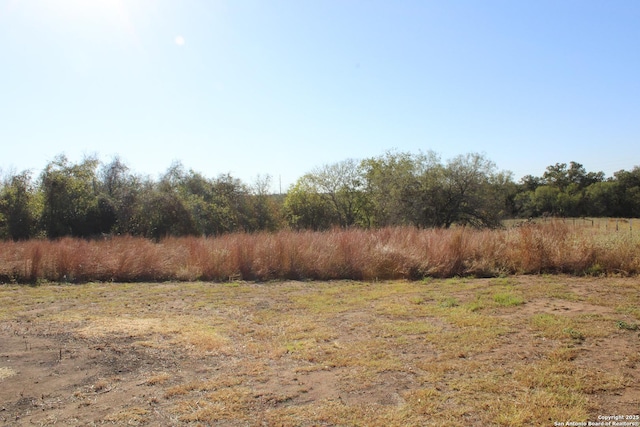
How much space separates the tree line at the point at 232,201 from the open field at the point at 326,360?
1104 cm

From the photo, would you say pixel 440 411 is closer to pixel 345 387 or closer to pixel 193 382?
pixel 345 387

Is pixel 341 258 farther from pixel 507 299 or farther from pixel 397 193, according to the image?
pixel 397 193

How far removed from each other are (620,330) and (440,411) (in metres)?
3.29

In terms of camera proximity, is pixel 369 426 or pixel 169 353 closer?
pixel 369 426

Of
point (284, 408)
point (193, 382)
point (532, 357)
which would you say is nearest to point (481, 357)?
point (532, 357)

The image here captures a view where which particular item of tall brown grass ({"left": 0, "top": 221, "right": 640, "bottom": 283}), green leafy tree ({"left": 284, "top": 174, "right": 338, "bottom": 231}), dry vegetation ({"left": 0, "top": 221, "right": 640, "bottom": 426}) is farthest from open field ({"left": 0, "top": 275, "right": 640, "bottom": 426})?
green leafy tree ({"left": 284, "top": 174, "right": 338, "bottom": 231})

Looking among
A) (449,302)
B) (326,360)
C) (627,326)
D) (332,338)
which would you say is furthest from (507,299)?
(326,360)

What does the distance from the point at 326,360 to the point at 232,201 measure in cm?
2094

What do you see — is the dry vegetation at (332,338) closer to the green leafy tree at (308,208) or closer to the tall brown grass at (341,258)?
the tall brown grass at (341,258)

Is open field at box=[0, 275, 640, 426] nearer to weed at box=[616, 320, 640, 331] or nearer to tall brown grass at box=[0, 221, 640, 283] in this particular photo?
weed at box=[616, 320, 640, 331]

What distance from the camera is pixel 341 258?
1060 centimetres

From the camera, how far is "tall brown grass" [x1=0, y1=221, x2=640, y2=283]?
392 inches

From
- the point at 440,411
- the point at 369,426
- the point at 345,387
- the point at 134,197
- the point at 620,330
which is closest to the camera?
the point at 369,426

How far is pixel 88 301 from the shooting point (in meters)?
7.38
